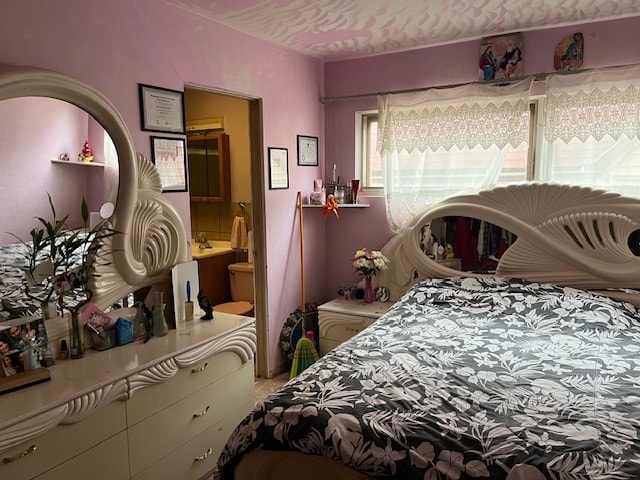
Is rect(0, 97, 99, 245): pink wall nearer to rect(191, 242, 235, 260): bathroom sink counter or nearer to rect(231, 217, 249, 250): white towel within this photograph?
rect(191, 242, 235, 260): bathroom sink counter

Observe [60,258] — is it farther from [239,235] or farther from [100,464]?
[239,235]

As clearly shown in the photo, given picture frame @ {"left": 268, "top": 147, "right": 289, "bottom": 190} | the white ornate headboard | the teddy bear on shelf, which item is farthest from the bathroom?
the teddy bear on shelf

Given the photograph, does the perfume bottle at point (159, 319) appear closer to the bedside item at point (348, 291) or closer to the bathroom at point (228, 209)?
the bedside item at point (348, 291)

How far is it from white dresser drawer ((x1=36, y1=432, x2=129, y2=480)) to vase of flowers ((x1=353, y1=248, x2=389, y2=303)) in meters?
2.00

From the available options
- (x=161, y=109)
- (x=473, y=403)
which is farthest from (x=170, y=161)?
(x=473, y=403)

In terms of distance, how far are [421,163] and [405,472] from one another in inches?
97.5

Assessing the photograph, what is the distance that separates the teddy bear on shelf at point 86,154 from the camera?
7.32 ft

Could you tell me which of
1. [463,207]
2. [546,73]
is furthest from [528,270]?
[546,73]

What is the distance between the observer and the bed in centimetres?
147

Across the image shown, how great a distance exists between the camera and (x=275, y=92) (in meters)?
3.45

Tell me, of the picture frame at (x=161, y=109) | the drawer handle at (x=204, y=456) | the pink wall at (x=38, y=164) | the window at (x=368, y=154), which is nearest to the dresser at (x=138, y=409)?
the drawer handle at (x=204, y=456)

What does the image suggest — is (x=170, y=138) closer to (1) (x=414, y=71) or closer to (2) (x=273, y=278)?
(2) (x=273, y=278)

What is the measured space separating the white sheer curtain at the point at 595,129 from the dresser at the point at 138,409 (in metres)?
2.23

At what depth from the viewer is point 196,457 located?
2.33 metres
